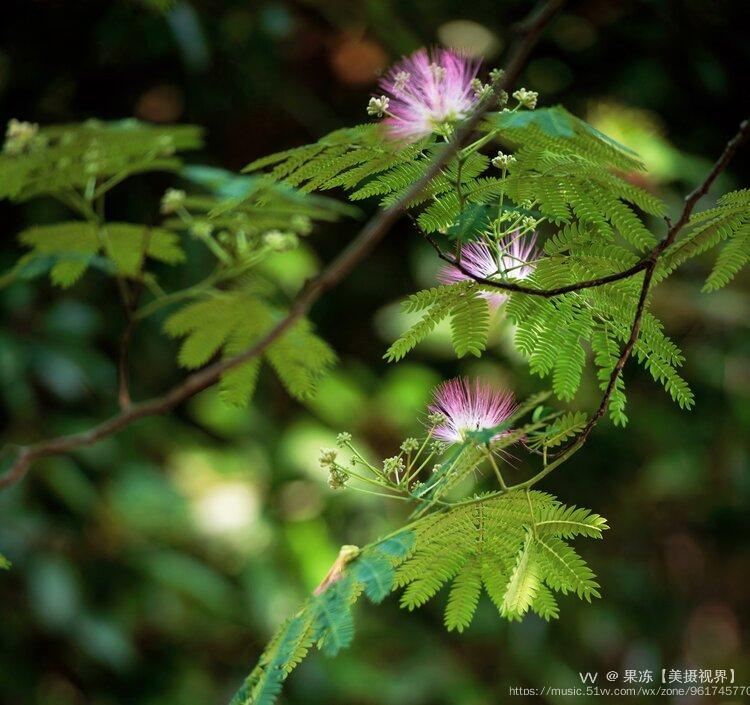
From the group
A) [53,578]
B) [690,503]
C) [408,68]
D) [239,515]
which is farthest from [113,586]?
[408,68]

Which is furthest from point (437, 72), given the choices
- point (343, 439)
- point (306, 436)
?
point (306, 436)

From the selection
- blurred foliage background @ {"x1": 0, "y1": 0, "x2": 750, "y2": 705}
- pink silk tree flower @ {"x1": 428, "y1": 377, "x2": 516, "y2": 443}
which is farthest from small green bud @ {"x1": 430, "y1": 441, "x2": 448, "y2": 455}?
blurred foliage background @ {"x1": 0, "y1": 0, "x2": 750, "y2": 705}

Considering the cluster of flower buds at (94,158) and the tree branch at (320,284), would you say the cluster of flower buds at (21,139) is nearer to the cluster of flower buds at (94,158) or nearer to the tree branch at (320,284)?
the cluster of flower buds at (94,158)

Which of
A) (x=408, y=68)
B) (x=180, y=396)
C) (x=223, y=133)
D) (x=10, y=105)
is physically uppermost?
(x=223, y=133)

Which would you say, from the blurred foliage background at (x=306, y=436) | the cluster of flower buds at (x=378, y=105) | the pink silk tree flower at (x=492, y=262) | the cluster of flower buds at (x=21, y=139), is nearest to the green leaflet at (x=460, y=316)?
the pink silk tree flower at (x=492, y=262)

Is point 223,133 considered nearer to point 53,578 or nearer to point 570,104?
point 570,104

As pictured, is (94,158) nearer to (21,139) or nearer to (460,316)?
(21,139)
